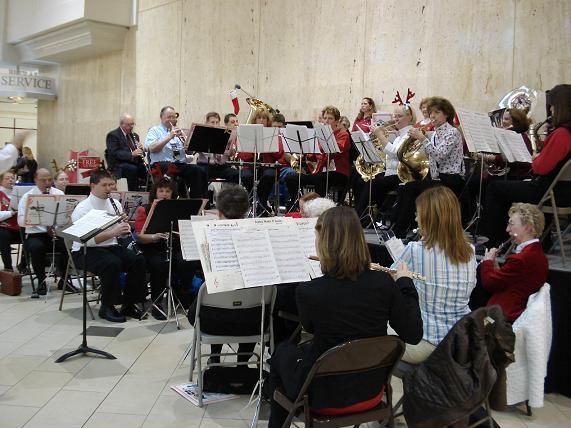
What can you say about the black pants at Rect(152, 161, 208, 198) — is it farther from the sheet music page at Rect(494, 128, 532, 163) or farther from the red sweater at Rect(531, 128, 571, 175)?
the red sweater at Rect(531, 128, 571, 175)

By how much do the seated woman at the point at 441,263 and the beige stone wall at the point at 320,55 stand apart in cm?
462

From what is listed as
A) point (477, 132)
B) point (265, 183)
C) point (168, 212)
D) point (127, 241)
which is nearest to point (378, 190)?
point (477, 132)

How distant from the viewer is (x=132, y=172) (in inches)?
359

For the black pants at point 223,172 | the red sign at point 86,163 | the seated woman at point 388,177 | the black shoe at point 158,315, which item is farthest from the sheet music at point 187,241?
the red sign at point 86,163

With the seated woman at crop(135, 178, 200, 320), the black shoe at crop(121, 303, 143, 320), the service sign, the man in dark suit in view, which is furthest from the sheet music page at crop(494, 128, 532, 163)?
the service sign

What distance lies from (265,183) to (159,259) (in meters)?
2.73

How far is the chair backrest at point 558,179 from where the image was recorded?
457 centimetres

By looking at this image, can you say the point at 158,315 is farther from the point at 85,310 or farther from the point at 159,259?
the point at 85,310

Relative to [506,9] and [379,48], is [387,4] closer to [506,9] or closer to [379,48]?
[379,48]

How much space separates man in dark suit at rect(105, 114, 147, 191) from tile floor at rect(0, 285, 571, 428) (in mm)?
3820

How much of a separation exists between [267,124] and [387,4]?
258cm

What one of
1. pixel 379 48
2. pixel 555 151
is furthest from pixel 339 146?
pixel 555 151

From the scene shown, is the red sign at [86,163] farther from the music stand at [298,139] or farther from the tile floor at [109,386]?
the tile floor at [109,386]

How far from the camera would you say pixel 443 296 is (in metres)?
3.25
